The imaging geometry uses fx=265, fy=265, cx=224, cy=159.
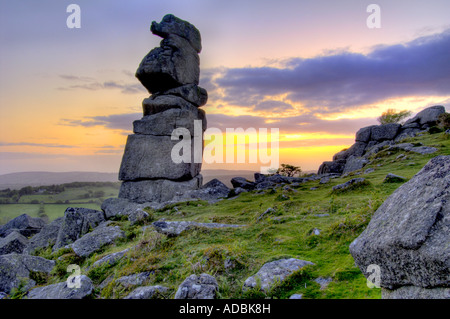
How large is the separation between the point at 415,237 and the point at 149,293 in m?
5.59

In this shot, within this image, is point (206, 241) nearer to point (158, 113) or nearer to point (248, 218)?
point (248, 218)

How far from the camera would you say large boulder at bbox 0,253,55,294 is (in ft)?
30.5

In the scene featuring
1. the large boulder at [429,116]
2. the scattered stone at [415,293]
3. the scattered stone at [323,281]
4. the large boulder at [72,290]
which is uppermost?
the large boulder at [429,116]

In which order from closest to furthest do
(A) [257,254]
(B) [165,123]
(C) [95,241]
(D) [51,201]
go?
(A) [257,254], (C) [95,241], (B) [165,123], (D) [51,201]

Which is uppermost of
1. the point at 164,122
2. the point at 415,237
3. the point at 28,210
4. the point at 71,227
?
the point at 164,122

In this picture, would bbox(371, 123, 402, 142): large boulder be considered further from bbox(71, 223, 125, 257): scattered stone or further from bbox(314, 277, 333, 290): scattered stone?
bbox(314, 277, 333, 290): scattered stone

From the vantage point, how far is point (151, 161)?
29109 mm

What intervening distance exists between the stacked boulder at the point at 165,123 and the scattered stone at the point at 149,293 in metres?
21.8

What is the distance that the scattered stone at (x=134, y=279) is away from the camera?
7.32m

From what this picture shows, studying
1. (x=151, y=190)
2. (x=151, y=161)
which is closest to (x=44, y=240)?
(x=151, y=190)

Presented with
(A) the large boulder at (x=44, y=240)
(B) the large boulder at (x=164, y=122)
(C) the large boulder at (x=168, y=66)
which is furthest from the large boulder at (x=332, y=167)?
(A) the large boulder at (x=44, y=240)

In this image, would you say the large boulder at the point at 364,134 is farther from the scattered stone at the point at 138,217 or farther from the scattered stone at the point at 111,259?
the scattered stone at the point at 111,259

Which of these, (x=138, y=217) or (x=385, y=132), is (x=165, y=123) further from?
(x=385, y=132)
